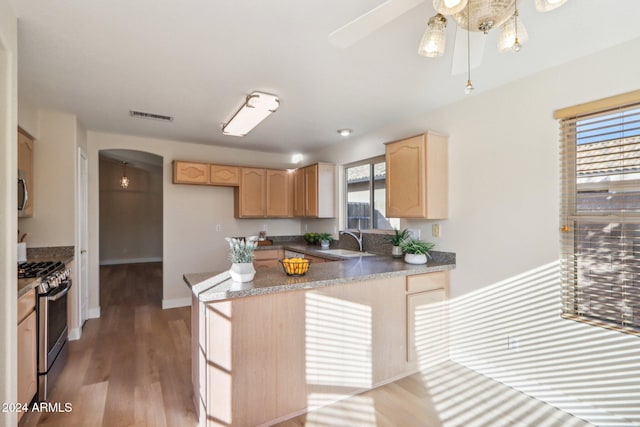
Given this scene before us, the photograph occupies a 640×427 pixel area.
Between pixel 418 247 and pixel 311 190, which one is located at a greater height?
pixel 311 190

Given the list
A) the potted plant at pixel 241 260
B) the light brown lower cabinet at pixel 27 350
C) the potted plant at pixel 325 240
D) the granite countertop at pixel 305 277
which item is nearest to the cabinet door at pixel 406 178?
the granite countertop at pixel 305 277

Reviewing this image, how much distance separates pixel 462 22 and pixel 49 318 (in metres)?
3.13

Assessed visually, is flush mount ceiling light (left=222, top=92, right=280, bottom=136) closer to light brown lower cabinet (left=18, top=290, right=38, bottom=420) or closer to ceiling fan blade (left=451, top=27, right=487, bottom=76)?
ceiling fan blade (left=451, top=27, right=487, bottom=76)

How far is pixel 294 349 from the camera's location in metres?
2.04

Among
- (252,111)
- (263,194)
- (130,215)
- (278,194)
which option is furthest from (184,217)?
(130,215)

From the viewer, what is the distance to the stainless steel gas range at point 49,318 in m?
2.18

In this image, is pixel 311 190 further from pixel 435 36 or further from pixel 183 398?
pixel 435 36

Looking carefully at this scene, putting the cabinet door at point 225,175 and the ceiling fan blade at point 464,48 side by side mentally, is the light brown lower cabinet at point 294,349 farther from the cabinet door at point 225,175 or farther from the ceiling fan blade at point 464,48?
the cabinet door at point 225,175

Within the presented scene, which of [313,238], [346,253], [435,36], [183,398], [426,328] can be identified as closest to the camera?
[435,36]

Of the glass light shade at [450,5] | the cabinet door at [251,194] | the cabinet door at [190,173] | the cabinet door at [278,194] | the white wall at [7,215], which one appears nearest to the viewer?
the glass light shade at [450,5]

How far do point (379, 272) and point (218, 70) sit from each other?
191 centimetres

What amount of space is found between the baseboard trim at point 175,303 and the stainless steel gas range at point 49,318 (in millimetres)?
1624

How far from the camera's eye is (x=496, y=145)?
8.29ft

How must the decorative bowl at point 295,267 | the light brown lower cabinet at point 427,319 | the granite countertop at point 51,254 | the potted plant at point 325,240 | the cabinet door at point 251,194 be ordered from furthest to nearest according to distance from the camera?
1. the cabinet door at point 251,194
2. the potted plant at point 325,240
3. the granite countertop at point 51,254
4. the light brown lower cabinet at point 427,319
5. the decorative bowl at point 295,267
